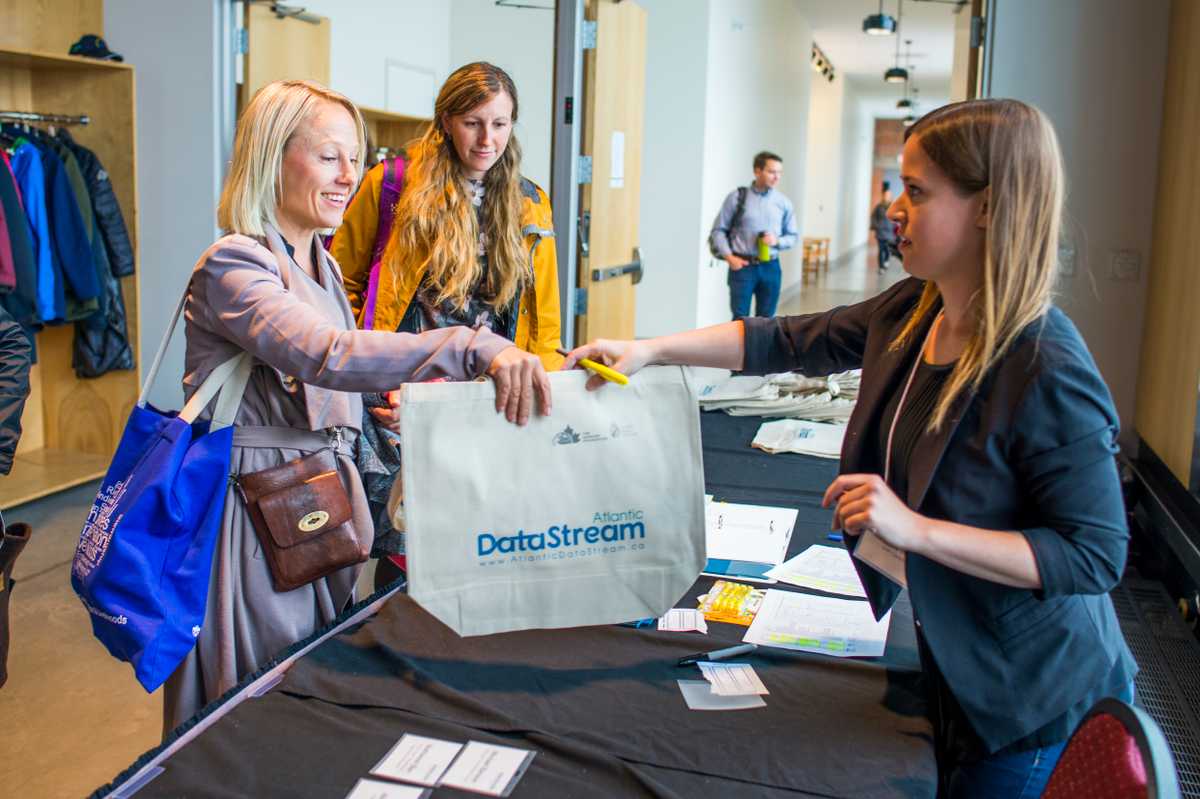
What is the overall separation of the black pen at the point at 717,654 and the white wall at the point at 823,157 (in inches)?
658

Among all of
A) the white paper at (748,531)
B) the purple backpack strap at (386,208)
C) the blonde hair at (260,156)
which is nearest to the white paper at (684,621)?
the white paper at (748,531)

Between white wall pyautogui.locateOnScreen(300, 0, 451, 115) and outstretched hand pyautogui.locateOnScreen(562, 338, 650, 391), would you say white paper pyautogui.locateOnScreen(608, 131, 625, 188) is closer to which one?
white wall pyautogui.locateOnScreen(300, 0, 451, 115)

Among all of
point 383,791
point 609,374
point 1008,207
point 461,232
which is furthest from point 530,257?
point 383,791

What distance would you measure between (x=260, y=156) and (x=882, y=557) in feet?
3.44

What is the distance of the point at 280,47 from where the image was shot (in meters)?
4.94

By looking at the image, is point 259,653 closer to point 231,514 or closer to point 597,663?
point 231,514

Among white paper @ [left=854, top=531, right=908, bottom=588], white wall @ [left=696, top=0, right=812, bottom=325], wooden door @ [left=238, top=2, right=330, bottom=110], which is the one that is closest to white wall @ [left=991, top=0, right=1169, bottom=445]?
Answer: wooden door @ [left=238, top=2, right=330, bottom=110]

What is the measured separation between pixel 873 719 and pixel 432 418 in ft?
2.19

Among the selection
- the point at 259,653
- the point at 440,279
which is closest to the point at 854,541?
the point at 259,653

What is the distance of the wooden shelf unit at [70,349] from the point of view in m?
4.59

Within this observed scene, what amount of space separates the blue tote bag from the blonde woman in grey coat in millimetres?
41

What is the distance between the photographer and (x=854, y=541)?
58.5 inches

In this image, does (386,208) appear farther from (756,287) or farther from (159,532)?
(756,287)

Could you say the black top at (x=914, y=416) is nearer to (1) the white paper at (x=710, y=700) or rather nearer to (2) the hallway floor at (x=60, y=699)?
(1) the white paper at (x=710, y=700)
